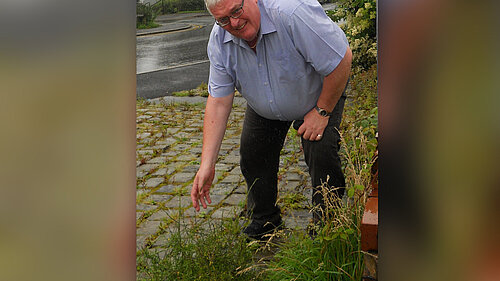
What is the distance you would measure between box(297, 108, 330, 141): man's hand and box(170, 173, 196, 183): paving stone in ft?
→ 5.22

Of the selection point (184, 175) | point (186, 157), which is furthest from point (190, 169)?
point (186, 157)

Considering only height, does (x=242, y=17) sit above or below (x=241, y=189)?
above

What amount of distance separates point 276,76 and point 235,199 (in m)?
1.29

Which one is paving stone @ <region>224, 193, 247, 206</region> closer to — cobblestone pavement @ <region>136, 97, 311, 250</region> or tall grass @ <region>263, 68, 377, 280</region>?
cobblestone pavement @ <region>136, 97, 311, 250</region>

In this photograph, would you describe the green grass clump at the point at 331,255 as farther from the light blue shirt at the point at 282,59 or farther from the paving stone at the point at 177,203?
the paving stone at the point at 177,203

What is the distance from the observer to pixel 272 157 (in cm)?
323

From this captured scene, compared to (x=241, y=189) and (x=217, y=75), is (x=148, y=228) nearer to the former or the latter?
(x=241, y=189)

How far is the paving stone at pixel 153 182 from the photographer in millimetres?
4267

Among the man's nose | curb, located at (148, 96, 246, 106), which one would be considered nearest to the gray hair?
the man's nose

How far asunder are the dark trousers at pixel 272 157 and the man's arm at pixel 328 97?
0.18 feet
